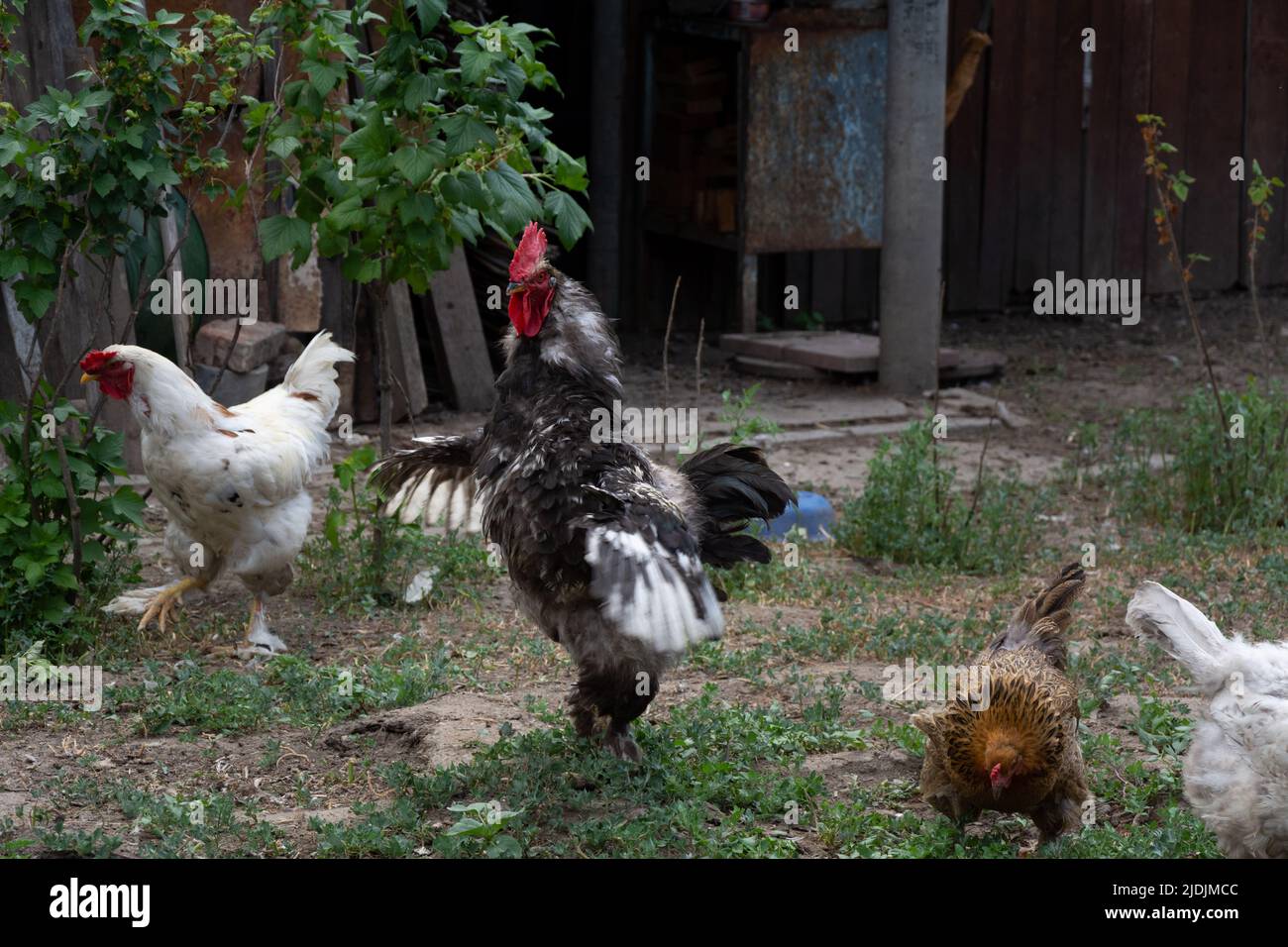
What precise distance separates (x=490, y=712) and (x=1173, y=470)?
183 inches

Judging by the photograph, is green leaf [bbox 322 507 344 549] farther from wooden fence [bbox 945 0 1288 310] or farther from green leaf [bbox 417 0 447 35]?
wooden fence [bbox 945 0 1288 310]

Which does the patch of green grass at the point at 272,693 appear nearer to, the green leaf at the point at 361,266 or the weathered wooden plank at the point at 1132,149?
the green leaf at the point at 361,266

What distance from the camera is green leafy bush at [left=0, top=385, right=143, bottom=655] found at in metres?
5.47

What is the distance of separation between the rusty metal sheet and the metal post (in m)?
1.38

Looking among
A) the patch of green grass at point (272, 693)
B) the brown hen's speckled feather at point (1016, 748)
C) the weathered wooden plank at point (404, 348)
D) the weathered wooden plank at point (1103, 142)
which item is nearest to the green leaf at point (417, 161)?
the patch of green grass at point (272, 693)

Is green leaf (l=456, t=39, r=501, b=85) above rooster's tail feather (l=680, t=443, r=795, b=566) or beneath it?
above

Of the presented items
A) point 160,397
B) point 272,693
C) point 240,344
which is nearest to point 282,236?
point 160,397

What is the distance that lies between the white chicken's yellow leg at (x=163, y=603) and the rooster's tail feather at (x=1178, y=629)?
3919 mm

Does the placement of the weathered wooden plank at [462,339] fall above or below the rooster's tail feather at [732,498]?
above

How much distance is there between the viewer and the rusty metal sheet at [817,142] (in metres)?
11.6

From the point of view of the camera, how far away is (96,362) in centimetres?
A: 552

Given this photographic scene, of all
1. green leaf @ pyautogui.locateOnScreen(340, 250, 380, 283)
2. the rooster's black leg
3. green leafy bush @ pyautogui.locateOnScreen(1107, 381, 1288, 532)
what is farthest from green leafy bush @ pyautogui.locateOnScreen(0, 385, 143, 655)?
green leafy bush @ pyautogui.locateOnScreen(1107, 381, 1288, 532)

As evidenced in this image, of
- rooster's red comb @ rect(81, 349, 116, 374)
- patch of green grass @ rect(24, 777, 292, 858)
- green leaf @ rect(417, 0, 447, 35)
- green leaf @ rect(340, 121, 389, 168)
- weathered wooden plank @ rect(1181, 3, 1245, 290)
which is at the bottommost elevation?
patch of green grass @ rect(24, 777, 292, 858)

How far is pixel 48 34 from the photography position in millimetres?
7434
